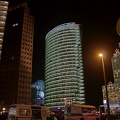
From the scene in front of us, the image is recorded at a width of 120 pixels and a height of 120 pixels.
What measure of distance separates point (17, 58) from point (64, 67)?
35.0 m

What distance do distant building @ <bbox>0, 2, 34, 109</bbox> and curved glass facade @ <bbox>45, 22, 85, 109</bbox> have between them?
20406mm

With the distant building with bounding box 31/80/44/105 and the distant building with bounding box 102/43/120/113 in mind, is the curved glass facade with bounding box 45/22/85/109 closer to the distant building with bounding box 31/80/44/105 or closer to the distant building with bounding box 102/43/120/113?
the distant building with bounding box 31/80/44/105

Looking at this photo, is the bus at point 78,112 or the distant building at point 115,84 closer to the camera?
the bus at point 78,112

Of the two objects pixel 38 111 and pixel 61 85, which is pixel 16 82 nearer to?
pixel 61 85

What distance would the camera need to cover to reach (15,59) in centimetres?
13712

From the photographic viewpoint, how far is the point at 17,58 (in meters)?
137

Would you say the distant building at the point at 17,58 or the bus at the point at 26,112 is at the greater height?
the distant building at the point at 17,58

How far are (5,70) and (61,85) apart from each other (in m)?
40.9

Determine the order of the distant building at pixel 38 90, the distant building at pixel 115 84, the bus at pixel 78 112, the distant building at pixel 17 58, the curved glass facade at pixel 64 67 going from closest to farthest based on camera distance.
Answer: the bus at pixel 78 112
the distant building at pixel 17 58
the curved glass facade at pixel 64 67
the distant building at pixel 115 84
the distant building at pixel 38 90

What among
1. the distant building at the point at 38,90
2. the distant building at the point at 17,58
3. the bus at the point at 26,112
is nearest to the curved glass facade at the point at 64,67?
the distant building at the point at 17,58

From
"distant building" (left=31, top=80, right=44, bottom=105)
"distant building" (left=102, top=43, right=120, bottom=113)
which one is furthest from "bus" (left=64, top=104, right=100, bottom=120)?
"distant building" (left=31, top=80, right=44, bottom=105)

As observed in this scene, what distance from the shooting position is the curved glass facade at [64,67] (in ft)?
470

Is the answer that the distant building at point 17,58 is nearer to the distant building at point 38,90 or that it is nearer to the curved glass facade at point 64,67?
the curved glass facade at point 64,67

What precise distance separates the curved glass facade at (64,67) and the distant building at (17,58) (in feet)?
66.9
